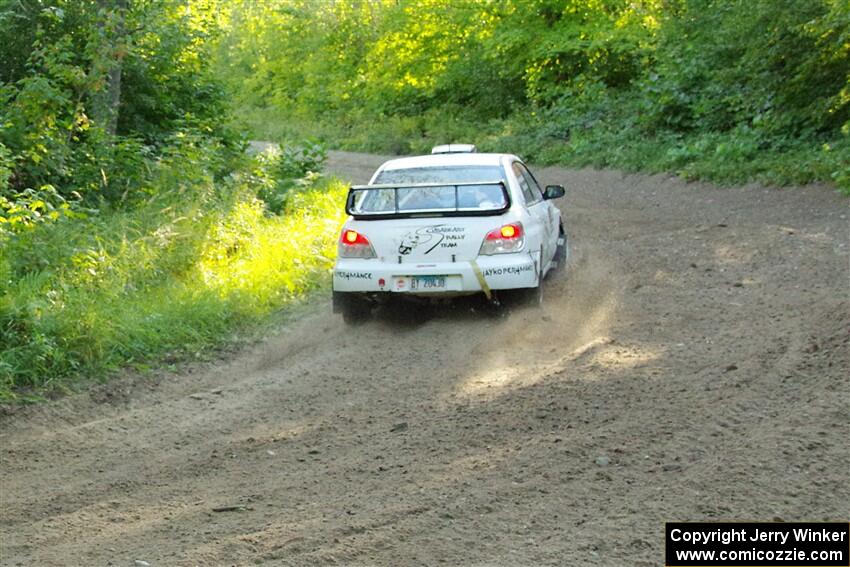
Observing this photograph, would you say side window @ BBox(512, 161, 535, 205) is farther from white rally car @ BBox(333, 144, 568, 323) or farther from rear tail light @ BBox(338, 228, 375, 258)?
rear tail light @ BBox(338, 228, 375, 258)

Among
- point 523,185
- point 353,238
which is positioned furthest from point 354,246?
point 523,185

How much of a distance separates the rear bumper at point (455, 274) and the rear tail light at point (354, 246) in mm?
117

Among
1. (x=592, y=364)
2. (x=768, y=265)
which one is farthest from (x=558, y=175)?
(x=592, y=364)

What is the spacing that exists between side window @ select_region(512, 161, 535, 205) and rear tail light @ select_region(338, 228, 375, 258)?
181 centimetres

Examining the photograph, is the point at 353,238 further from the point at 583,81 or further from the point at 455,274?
the point at 583,81

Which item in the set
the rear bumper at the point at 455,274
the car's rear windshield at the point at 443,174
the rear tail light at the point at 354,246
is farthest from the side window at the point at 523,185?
the rear tail light at the point at 354,246

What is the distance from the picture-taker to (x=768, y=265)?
1220cm

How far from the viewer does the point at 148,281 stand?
1154cm

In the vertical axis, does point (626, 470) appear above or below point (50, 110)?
below

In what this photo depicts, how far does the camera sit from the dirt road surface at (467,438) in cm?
520

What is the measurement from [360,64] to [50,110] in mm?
35739

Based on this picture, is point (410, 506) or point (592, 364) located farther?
point (592, 364)

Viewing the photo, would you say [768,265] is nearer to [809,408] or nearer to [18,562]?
[809,408]

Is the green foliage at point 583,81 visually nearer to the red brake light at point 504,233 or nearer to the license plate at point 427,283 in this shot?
the red brake light at point 504,233
